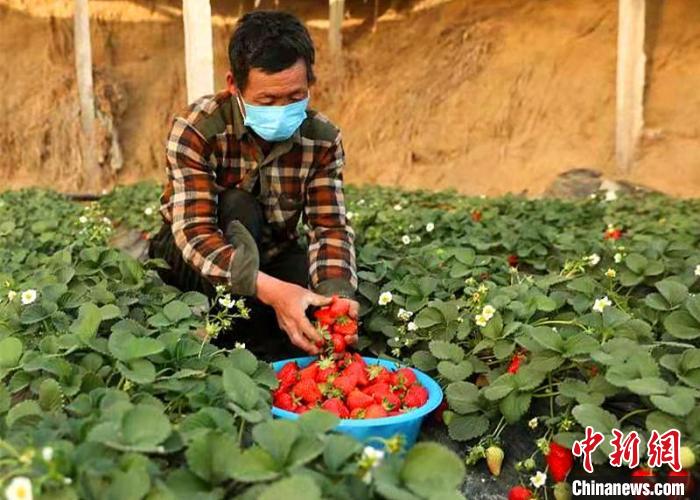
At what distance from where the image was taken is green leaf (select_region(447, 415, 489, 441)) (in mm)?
2070

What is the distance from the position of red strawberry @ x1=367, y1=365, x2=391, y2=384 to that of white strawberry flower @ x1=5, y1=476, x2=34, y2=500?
3.84 ft

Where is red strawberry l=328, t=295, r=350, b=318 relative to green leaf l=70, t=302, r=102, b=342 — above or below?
below

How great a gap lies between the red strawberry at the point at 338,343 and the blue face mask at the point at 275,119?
28.8 inches

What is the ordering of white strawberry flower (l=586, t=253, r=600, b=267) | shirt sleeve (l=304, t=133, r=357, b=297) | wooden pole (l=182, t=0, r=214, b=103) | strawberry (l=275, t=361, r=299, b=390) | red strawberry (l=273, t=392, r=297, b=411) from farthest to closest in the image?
wooden pole (l=182, t=0, r=214, b=103) < white strawberry flower (l=586, t=253, r=600, b=267) < shirt sleeve (l=304, t=133, r=357, b=297) < strawberry (l=275, t=361, r=299, b=390) < red strawberry (l=273, t=392, r=297, b=411)


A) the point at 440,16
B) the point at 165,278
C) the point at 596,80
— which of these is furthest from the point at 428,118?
the point at 165,278

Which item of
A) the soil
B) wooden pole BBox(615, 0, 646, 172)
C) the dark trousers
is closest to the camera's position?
the dark trousers

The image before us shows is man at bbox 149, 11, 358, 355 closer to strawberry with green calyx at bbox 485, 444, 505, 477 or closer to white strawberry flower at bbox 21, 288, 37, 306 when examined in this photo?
white strawberry flower at bbox 21, 288, 37, 306

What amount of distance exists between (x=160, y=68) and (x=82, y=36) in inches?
134

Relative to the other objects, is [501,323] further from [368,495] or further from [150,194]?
[150,194]

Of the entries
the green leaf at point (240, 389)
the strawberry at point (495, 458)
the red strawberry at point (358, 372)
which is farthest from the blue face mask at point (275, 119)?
the strawberry at point (495, 458)

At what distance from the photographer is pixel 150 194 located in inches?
301

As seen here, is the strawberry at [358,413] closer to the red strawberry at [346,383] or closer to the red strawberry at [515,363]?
the red strawberry at [346,383]

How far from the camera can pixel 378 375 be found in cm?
221

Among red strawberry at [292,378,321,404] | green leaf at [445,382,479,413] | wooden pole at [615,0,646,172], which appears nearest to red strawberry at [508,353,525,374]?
green leaf at [445,382,479,413]
